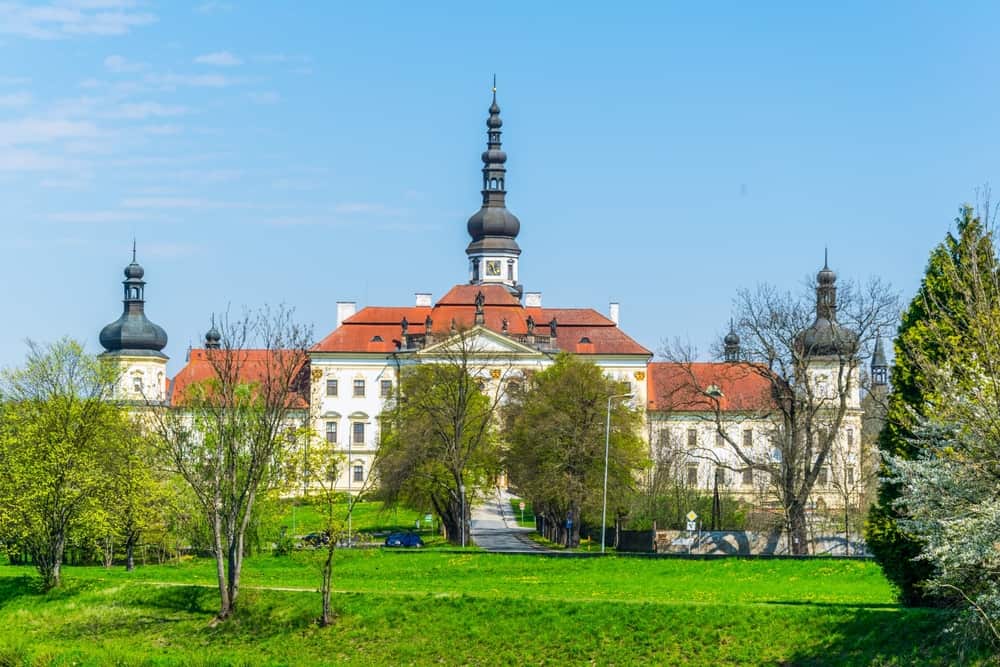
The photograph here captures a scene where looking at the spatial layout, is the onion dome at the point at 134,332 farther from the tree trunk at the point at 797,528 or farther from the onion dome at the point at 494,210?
the tree trunk at the point at 797,528

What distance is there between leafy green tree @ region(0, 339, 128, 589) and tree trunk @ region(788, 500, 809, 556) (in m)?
20.8

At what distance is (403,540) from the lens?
6456 cm

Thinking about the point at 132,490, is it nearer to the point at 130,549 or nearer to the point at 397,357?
the point at 130,549

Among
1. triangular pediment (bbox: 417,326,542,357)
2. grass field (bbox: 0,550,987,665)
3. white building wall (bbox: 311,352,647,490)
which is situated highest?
triangular pediment (bbox: 417,326,542,357)

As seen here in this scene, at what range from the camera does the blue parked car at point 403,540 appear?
6369 cm

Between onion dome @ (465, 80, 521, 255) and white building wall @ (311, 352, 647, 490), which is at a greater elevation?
onion dome @ (465, 80, 521, 255)

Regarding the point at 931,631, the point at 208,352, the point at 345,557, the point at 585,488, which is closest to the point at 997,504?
the point at 931,631

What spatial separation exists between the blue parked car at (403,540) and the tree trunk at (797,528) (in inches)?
694

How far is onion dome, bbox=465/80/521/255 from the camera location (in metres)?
116

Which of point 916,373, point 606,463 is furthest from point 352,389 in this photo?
point 916,373

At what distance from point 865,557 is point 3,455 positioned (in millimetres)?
24196

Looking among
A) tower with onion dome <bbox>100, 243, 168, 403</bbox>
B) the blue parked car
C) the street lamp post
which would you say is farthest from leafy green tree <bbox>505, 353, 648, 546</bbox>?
tower with onion dome <bbox>100, 243, 168, 403</bbox>

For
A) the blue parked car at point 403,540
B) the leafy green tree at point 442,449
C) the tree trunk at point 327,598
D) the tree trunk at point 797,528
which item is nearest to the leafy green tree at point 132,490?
the tree trunk at point 327,598

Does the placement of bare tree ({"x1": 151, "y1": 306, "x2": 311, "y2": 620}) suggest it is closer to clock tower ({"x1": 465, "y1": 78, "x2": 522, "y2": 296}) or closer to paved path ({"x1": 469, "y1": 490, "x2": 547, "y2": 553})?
paved path ({"x1": 469, "y1": 490, "x2": 547, "y2": 553})
